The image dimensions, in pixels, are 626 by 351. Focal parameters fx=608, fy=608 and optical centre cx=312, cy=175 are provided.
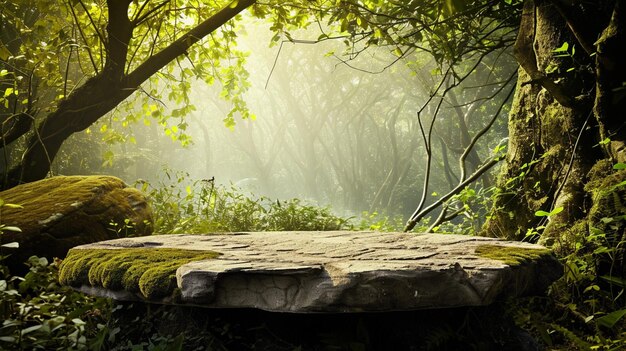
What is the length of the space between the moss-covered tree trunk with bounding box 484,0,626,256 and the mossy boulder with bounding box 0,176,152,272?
103 inches

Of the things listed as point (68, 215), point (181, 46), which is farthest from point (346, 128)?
point (68, 215)

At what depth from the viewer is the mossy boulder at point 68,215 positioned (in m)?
3.91

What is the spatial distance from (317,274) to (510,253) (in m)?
0.89

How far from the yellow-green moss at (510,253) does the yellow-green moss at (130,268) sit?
3.55ft

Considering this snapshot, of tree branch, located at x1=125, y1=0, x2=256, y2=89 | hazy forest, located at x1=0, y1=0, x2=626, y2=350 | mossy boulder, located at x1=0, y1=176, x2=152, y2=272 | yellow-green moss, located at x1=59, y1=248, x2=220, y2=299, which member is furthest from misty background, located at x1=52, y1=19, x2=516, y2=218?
yellow-green moss, located at x1=59, y1=248, x2=220, y2=299

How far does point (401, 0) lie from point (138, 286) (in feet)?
12.4

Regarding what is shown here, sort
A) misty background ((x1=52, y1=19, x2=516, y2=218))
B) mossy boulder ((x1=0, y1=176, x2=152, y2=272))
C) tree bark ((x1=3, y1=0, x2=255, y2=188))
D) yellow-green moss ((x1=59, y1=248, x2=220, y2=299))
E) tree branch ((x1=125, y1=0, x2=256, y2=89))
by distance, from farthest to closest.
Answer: misty background ((x1=52, y1=19, x2=516, y2=218)) < tree branch ((x1=125, y1=0, x2=256, y2=89)) < tree bark ((x1=3, y1=0, x2=255, y2=188)) < mossy boulder ((x1=0, y1=176, x2=152, y2=272)) < yellow-green moss ((x1=59, y1=248, x2=220, y2=299))

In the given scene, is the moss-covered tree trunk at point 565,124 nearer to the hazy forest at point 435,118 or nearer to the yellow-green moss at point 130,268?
the hazy forest at point 435,118

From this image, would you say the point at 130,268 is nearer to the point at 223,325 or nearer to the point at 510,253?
the point at 223,325

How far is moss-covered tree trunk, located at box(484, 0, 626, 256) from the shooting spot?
3.24m

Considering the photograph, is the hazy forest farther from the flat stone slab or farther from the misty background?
the misty background

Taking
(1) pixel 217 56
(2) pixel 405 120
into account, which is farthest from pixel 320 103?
(1) pixel 217 56

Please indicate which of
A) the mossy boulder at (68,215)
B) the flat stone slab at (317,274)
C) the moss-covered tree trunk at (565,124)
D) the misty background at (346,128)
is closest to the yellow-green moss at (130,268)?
the flat stone slab at (317,274)

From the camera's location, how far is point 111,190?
4590 millimetres
